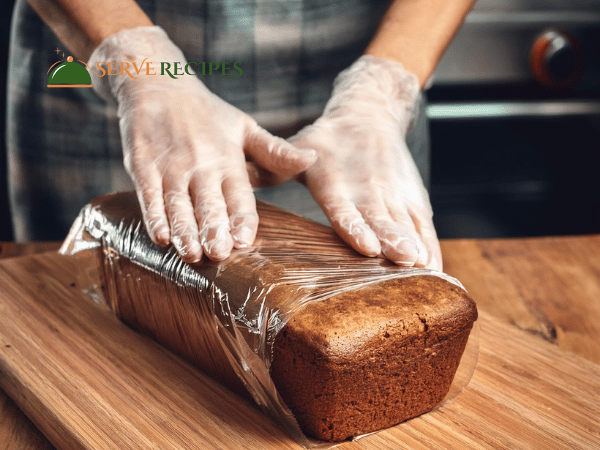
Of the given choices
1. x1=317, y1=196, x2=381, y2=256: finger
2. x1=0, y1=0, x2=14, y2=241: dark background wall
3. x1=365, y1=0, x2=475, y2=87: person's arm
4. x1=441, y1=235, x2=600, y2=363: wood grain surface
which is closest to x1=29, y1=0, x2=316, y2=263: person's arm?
x1=317, y1=196, x2=381, y2=256: finger

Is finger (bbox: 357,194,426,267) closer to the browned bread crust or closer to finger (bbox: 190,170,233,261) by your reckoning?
the browned bread crust

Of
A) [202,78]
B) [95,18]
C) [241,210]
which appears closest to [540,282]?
[241,210]

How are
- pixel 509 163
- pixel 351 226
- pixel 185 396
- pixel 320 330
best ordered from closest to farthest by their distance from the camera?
pixel 320 330, pixel 185 396, pixel 351 226, pixel 509 163

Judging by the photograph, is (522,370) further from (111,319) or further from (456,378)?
(111,319)

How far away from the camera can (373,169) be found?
1.33 m

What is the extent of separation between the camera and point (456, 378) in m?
1.12

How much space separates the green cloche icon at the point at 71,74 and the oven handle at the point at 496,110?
4.51ft

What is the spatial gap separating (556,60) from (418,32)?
1072mm

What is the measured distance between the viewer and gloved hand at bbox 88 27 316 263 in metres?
1.17

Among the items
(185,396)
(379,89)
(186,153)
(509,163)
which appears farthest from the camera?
(509,163)

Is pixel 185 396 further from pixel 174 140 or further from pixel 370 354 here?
pixel 174 140

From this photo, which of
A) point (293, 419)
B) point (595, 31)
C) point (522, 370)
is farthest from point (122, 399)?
point (595, 31)

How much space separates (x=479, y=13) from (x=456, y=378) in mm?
1783

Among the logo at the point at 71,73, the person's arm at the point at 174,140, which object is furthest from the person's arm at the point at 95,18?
the logo at the point at 71,73
